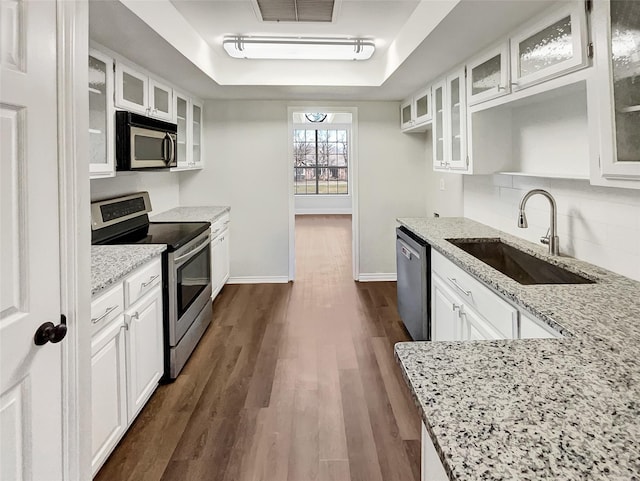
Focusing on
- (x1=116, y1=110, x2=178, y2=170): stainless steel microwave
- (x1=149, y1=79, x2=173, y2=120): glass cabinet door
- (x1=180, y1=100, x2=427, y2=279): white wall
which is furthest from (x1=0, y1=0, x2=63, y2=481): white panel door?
(x1=180, y1=100, x2=427, y2=279): white wall

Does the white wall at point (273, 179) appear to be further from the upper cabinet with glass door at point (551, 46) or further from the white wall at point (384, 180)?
the upper cabinet with glass door at point (551, 46)

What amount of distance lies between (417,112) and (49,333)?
4.00 m

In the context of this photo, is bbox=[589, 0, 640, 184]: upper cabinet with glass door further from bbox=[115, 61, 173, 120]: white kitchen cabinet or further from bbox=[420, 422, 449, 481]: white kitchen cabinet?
bbox=[115, 61, 173, 120]: white kitchen cabinet

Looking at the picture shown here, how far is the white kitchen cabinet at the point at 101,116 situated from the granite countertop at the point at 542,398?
7.02 ft

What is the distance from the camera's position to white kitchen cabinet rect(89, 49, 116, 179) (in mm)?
2406

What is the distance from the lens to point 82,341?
1.37 metres

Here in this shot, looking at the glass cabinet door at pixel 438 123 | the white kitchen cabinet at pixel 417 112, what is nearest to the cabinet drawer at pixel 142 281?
the glass cabinet door at pixel 438 123

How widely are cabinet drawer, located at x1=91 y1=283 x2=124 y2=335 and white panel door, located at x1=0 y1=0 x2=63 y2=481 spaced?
1.67ft

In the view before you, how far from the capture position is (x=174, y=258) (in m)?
2.67

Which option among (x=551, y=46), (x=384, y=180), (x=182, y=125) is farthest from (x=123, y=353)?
(x=384, y=180)

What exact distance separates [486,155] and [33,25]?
8.69 feet

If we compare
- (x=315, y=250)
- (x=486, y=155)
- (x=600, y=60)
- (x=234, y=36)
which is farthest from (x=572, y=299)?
(x=315, y=250)

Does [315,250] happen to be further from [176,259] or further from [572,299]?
[572,299]

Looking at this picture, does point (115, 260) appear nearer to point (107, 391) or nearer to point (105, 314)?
point (105, 314)
